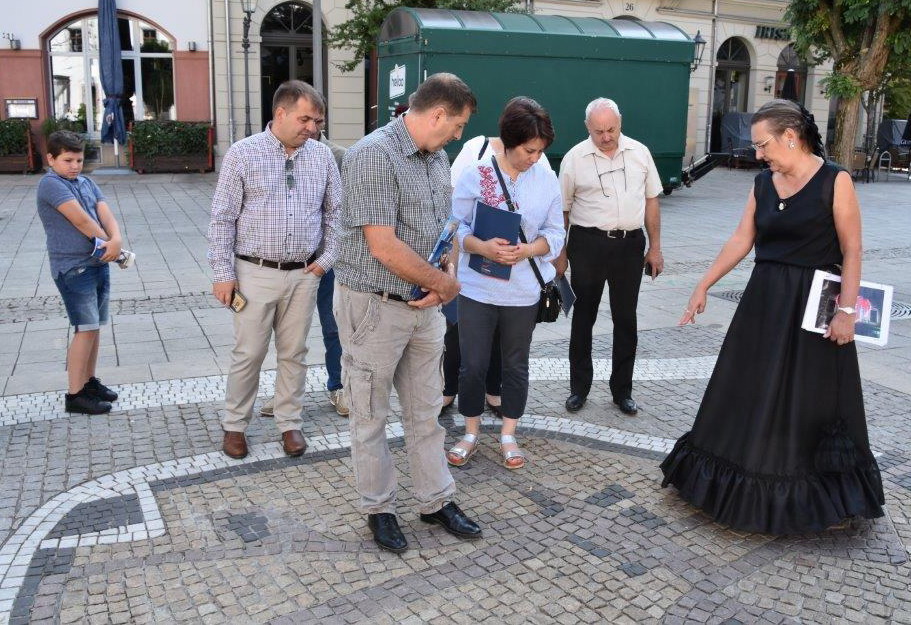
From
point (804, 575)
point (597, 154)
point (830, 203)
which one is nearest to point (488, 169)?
point (597, 154)

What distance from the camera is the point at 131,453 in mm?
4531

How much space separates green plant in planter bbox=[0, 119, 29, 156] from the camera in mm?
17844

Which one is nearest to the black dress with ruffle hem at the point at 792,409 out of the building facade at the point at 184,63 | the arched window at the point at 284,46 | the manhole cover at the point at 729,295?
the manhole cover at the point at 729,295

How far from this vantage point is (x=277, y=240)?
14.1 feet

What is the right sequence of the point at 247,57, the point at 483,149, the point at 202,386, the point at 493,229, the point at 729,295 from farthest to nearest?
the point at 247,57 < the point at 729,295 < the point at 202,386 < the point at 483,149 < the point at 493,229

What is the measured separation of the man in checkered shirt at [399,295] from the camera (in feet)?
10.9

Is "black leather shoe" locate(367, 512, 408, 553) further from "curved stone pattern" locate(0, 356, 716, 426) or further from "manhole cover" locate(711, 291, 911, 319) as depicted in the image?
"manhole cover" locate(711, 291, 911, 319)

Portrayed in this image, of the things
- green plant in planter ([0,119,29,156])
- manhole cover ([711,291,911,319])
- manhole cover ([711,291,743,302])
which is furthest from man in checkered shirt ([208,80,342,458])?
green plant in planter ([0,119,29,156])

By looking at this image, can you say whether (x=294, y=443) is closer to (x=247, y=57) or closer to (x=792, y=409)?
(x=792, y=409)

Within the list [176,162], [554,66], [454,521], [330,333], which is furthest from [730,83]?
[454,521]

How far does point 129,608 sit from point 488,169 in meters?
2.47

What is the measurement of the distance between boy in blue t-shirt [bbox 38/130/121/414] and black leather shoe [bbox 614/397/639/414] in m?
2.99

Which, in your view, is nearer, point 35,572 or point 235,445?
point 35,572

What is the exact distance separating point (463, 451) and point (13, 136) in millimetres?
16653
